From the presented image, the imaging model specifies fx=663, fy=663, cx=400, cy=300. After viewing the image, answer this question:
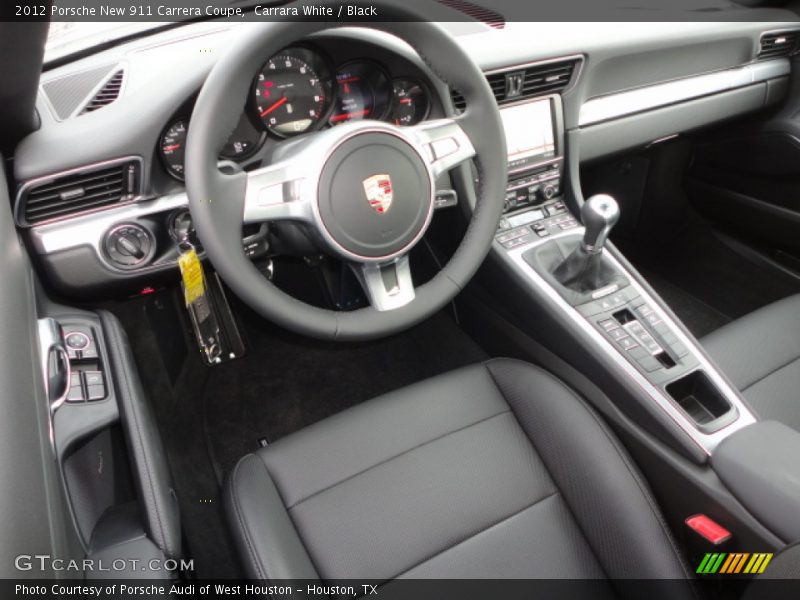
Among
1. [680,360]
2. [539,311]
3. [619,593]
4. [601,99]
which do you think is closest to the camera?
[619,593]

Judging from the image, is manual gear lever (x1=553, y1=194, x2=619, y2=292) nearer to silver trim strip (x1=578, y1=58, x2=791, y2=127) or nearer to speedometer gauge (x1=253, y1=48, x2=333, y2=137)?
silver trim strip (x1=578, y1=58, x2=791, y2=127)

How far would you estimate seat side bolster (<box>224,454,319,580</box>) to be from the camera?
43.5 inches

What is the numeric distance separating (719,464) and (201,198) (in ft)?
3.31

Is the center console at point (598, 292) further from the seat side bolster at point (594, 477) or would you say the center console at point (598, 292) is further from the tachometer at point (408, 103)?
the tachometer at point (408, 103)

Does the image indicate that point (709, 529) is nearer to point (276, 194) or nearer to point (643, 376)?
point (643, 376)

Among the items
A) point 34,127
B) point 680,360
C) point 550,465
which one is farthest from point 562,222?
point 34,127

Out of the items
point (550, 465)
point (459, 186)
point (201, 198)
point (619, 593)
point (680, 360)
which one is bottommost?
point (619, 593)

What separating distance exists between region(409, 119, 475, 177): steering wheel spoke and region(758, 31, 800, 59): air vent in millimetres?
1372

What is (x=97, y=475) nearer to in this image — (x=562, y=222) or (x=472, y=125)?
(x=472, y=125)

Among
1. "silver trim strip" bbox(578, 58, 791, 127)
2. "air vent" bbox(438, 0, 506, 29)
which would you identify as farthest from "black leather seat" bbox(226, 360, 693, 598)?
"air vent" bbox(438, 0, 506, 29)

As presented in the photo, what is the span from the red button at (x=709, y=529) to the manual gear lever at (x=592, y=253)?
0.53 meters

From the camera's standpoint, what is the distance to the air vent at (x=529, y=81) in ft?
5.09

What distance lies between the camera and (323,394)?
2029 mm

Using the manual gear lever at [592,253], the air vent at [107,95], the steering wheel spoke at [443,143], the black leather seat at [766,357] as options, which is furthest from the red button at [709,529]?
the air vent at [107,95]
